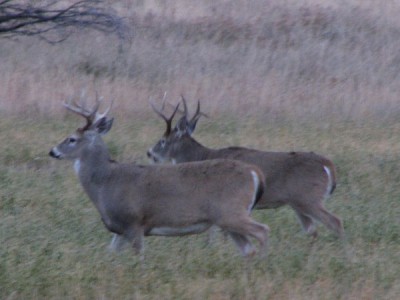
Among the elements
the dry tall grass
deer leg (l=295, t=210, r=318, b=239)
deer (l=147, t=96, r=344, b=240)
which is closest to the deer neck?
deer (l=147, t=96, r=344, b=240)

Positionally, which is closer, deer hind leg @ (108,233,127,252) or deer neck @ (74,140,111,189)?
deer hind leg @ (108,233,127,252)

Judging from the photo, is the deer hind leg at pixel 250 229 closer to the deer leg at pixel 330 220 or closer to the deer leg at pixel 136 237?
the deer leg at pixel 136 237

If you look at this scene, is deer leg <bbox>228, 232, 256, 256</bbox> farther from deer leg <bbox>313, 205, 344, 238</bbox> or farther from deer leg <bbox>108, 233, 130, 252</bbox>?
deer leg <bbox>313, 205, 344, 238</bbox>

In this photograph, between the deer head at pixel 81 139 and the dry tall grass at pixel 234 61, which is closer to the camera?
the deer head at pixel 81 139

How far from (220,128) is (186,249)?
264 inches

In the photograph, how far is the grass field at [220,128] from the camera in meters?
6.48

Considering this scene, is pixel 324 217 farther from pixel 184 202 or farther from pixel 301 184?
pixel 184 202

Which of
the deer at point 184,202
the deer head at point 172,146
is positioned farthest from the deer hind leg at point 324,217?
the deer head at point 172,146

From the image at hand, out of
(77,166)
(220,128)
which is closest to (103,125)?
(77,166)

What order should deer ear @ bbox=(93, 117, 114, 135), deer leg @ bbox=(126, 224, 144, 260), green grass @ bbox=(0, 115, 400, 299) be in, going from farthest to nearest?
deer ear @ bbox=(93, 117, 114, 135) → deer leg @ bbox=(126, 224, 144, 260) → green grass @ bbox=(0, 115, 400, 299)

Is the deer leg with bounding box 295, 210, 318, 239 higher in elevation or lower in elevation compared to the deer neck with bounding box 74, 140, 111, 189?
lower

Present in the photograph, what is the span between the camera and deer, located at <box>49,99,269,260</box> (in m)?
7.50

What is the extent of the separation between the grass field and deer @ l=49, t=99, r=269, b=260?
0.18m

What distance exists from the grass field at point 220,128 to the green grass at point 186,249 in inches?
0.6
